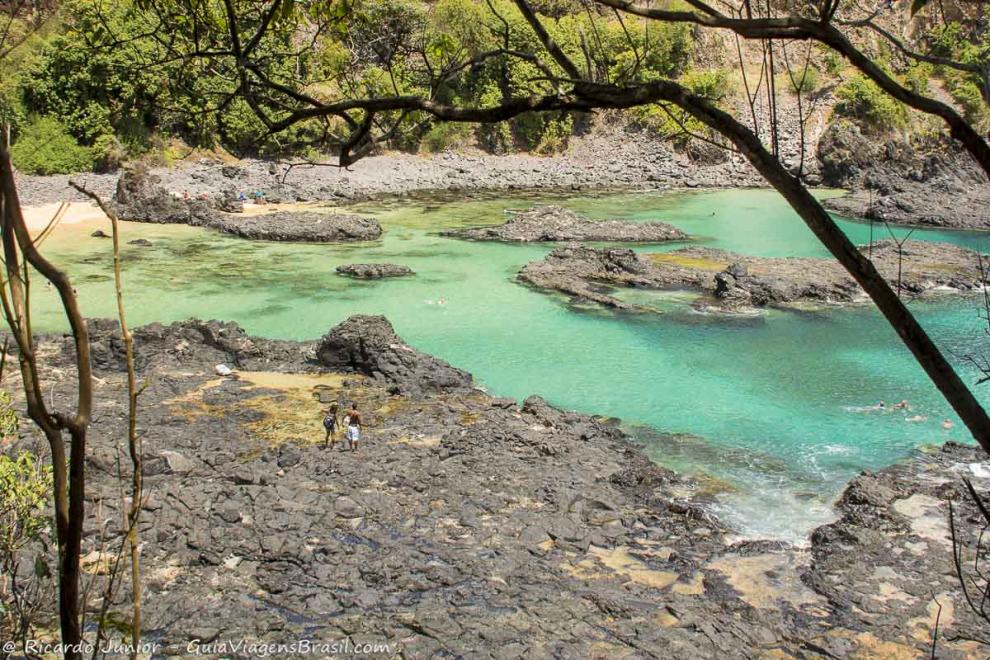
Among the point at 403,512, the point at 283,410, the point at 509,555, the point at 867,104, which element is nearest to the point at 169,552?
the point at 403,512

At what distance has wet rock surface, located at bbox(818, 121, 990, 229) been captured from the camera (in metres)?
30.6

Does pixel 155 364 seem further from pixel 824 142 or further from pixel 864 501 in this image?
pixel 824 142

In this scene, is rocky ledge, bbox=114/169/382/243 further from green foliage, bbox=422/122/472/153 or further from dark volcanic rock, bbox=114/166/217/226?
green foliage, bbox=422/122/472/153

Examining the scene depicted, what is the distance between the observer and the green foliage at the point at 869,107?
4088 centimetres

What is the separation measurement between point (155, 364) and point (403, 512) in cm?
672

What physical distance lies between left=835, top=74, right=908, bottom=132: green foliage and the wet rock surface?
3.62ft

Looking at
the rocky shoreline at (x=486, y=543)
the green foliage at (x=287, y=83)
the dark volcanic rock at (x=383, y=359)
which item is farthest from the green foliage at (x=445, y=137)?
the rocky shoreline at (x=486, y=543)

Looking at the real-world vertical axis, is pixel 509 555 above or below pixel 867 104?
below

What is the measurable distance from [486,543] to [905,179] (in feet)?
105

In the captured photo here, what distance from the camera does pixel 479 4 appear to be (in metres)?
41.6


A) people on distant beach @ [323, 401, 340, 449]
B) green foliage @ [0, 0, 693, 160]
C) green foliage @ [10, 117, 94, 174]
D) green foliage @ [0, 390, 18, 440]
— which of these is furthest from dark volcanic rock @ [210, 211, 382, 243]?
green foliage @ [0, 390, 18, 440]

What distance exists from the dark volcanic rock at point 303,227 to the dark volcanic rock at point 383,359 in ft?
36.2

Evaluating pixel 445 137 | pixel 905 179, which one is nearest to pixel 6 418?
pixel 905 179

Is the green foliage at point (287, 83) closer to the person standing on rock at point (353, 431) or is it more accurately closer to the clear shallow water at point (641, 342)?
the clear shallow water at point (641, 342)
